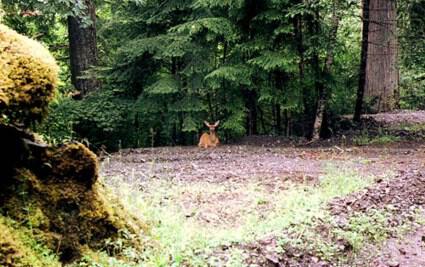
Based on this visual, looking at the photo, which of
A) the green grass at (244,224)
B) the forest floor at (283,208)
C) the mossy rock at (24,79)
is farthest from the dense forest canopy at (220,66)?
the mossy rock at (24,79)

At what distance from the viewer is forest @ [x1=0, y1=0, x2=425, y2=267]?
392cm

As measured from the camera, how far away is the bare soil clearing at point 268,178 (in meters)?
5.39

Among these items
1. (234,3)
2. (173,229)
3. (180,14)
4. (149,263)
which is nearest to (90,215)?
(149,263)

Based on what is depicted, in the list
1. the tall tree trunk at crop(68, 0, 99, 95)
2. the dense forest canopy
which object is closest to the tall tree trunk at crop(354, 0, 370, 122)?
the dense forest canopy

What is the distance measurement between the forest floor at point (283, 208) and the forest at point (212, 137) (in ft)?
0.08

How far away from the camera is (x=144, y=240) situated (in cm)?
429

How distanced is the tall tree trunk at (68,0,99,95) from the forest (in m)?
0.04

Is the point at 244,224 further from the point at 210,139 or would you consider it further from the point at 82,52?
the point at 82,52

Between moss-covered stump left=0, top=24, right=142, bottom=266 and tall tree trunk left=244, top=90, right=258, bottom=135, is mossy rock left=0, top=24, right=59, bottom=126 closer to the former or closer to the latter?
moss-covered stump left=0, top=24, right=142, bottom=266

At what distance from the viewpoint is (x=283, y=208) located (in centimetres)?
604

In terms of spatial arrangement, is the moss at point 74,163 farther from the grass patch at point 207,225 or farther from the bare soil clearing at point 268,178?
the bare soil clearing at point 268,178

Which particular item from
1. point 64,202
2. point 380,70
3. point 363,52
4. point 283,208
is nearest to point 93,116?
point 363,52

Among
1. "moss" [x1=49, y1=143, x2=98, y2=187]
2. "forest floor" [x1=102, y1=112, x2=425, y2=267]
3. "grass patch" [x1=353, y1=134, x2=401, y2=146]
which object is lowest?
→ "forest floor" [x1=102, y1=112, x2=425, y2=267]

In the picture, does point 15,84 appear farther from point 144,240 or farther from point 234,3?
point 234,3
